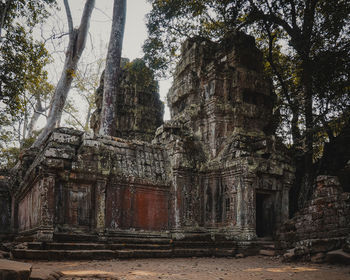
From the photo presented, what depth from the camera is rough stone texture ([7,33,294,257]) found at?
8.32 m

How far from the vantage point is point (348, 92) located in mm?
9594

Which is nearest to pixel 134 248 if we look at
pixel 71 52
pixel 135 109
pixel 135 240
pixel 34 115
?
pixel 135 240

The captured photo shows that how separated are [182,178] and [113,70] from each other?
659 centimetres

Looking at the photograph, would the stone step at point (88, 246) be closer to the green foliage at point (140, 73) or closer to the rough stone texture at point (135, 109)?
the rough stone texture at point (135, 109)

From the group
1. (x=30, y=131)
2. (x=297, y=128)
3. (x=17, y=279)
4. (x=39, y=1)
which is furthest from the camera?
(x=30, y=131)

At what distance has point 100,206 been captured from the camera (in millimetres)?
8500

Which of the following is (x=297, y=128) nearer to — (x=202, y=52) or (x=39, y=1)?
(x=202, y=52)

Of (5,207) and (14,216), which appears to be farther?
(5,207)

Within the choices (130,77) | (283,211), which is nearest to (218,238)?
(283,211)

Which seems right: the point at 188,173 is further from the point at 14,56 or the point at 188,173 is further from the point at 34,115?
the point at 34,115

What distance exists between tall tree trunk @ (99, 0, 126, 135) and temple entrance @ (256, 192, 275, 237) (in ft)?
21.5

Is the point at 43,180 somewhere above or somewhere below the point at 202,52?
below

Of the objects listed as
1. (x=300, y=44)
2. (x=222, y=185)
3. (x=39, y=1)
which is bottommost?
(x=222, y=185)

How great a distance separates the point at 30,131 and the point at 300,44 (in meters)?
20.8
